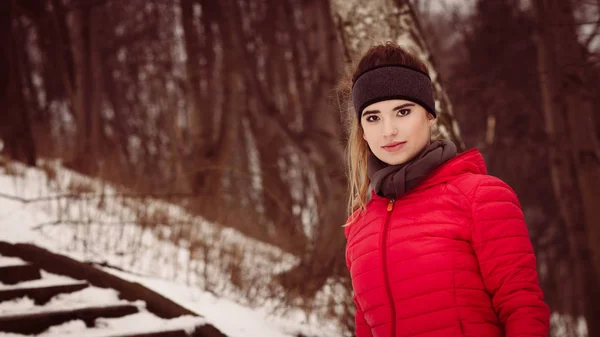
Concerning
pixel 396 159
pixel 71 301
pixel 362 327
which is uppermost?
pixel 396 159

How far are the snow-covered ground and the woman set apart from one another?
94.1 inches

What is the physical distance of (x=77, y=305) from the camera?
488cm

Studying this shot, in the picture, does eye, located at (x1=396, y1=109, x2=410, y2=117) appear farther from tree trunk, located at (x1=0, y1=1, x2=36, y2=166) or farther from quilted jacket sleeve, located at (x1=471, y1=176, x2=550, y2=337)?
tree trunk, located at (x1=0, y1=1, x2=36, y2=166)

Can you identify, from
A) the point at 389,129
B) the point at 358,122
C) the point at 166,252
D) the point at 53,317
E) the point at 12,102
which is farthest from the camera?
the point at 12,102

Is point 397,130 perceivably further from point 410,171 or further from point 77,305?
point 77,305

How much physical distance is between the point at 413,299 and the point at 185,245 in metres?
5.53

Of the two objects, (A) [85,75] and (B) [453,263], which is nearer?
(B) [453,263]

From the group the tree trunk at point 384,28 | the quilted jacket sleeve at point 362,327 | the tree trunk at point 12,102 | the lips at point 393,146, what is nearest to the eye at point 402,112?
the lips at point 393,146

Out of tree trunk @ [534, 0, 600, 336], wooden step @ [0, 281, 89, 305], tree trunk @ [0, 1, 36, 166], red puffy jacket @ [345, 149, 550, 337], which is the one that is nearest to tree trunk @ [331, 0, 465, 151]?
red puffy jacket @ [345, 149, 550, 337]

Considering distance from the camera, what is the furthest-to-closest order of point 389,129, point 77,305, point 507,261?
point 77,305 → point 389,129 → point 507,261

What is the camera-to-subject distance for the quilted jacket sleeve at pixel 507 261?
2.03 metres

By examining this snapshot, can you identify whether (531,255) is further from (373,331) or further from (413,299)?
(373,331)

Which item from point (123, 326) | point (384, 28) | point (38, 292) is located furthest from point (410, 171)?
point (38, 292)

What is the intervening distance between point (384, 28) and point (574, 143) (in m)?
4.58
